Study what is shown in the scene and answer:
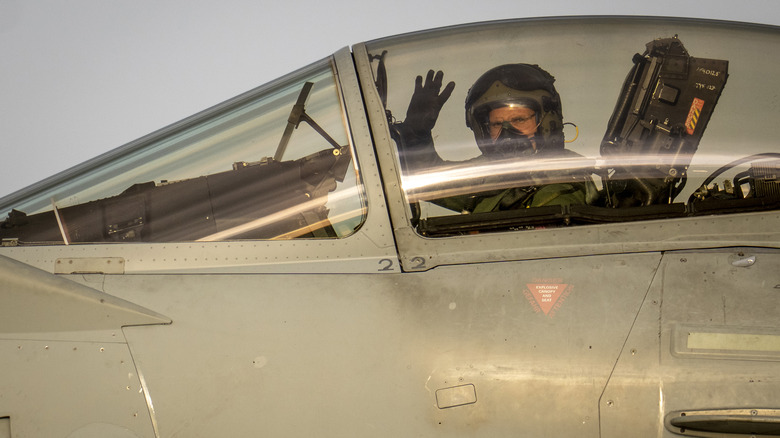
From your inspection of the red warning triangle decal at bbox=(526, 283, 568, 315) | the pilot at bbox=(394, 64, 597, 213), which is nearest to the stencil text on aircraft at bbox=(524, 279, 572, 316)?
the red warning triangle decal at bbox=(526, 283, 568, 315)

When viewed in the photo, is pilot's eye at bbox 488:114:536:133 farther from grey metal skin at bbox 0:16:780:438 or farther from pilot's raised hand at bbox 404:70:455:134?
grey metal skin at bbox 0:16:780:438

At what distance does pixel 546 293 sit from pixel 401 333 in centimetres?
60

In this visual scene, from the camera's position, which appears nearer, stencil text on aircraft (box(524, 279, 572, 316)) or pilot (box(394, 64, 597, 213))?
stencil text on aircraft (box(524, 279, 572, 316))

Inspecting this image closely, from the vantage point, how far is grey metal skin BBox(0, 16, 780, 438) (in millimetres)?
2521

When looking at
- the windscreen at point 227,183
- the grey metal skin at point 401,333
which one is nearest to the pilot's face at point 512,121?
the grey metal skin at point 401,333

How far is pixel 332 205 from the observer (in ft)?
9.74

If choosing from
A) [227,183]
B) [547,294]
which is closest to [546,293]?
[547,294]

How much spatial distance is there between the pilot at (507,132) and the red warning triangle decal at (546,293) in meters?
0.45

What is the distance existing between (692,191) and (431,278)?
130 centimetres

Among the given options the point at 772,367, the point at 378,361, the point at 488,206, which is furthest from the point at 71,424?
the point at 772,367

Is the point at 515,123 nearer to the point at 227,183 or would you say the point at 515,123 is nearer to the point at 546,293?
the point at 546,293

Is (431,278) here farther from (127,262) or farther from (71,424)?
(71,424)

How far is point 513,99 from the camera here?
3553 millimetres

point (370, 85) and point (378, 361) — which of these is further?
point (370, 85)
